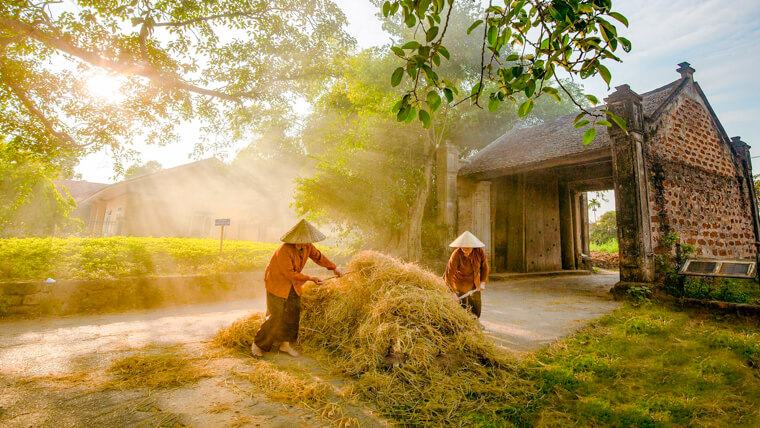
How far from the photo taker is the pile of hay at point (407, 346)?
2.92 m

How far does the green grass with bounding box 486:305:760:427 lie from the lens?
9.18 ft

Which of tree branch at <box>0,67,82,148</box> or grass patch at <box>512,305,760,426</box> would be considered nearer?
grass patch at <box>512,305,760,426</box>

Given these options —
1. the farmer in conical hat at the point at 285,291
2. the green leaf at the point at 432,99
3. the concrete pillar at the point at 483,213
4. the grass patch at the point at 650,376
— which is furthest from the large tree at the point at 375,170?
the green leaf at the point at 432,99

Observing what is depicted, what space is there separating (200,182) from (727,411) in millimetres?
20652

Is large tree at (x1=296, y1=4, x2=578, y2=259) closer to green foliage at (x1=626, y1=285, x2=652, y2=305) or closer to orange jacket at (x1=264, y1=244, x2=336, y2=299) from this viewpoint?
green foliage at (x1=626, y1=285, x2=652, y2=305)

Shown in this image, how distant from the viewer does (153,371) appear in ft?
11.3

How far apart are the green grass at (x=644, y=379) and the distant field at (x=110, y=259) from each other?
7.71 meters

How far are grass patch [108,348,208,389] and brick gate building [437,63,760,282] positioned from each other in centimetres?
906

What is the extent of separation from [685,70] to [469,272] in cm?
1043

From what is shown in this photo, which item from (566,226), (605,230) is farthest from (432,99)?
(605,230)

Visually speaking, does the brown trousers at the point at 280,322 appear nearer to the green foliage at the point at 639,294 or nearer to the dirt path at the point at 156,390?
the dirt path at the point at 156,390

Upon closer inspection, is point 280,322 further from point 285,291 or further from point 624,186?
point 624,186

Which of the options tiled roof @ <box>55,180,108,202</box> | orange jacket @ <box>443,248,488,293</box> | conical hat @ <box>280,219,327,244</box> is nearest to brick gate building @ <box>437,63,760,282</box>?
orange jacket @ <box>443,248,488,293</box>

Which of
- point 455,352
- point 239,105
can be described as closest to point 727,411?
point 455,352
